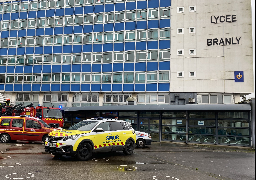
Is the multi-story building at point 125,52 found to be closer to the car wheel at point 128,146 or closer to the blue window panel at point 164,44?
the blue window panel at point 164,44

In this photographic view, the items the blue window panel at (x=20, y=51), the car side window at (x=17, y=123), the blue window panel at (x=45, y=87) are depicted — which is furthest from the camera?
the blue window panel at (x=20, y=51)

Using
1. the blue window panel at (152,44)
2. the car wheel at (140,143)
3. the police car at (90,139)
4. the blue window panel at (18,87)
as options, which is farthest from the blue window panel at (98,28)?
the police car at (90,139)

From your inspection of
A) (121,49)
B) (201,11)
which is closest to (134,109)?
(121,49)

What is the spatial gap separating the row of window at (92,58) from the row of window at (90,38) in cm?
187

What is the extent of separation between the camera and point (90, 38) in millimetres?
42656

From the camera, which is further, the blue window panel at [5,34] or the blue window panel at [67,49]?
the blue window panel at [5,34]

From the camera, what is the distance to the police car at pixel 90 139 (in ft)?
37.8

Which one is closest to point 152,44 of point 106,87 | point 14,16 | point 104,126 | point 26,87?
point 106,87

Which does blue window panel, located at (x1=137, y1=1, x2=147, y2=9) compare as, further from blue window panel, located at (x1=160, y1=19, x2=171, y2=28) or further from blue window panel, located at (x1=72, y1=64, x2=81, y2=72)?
blue window panel, located at (x1=72, y1=64, x2=81, y2=72)

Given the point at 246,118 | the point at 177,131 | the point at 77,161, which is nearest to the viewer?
the point at 77,161

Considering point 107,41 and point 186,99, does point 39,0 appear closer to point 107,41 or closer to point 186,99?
point 107,41

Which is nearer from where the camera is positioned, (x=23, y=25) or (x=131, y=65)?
(x=131, y=65)

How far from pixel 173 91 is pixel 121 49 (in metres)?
9.24

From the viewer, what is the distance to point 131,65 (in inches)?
1590
